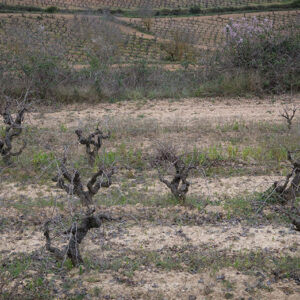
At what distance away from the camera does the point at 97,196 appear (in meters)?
7.00

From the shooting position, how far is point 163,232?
19.2 ft

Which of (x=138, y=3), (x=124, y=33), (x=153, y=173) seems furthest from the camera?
(x=138, y=3)

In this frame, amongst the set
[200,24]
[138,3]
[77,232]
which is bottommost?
[77,232]

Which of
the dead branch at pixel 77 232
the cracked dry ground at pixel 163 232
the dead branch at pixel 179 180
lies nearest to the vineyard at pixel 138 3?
the cracked dry ground at pixel 163 232

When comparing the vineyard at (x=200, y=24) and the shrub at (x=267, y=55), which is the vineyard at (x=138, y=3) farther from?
the shrub at (x=267, y=55)

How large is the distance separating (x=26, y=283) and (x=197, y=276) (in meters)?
1.83

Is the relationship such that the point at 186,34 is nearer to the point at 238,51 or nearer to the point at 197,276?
the point at 238,51

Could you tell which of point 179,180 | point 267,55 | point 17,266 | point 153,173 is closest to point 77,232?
point 17,266

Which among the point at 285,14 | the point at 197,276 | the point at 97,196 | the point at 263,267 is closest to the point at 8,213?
the point at 97,196

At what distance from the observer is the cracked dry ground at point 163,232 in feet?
15.6

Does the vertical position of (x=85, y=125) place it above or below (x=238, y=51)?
below

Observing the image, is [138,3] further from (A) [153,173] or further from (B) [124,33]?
(A) [153,173]

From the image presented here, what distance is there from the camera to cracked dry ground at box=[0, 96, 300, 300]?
4770 mm

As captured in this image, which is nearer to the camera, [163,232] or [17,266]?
[17,266]
